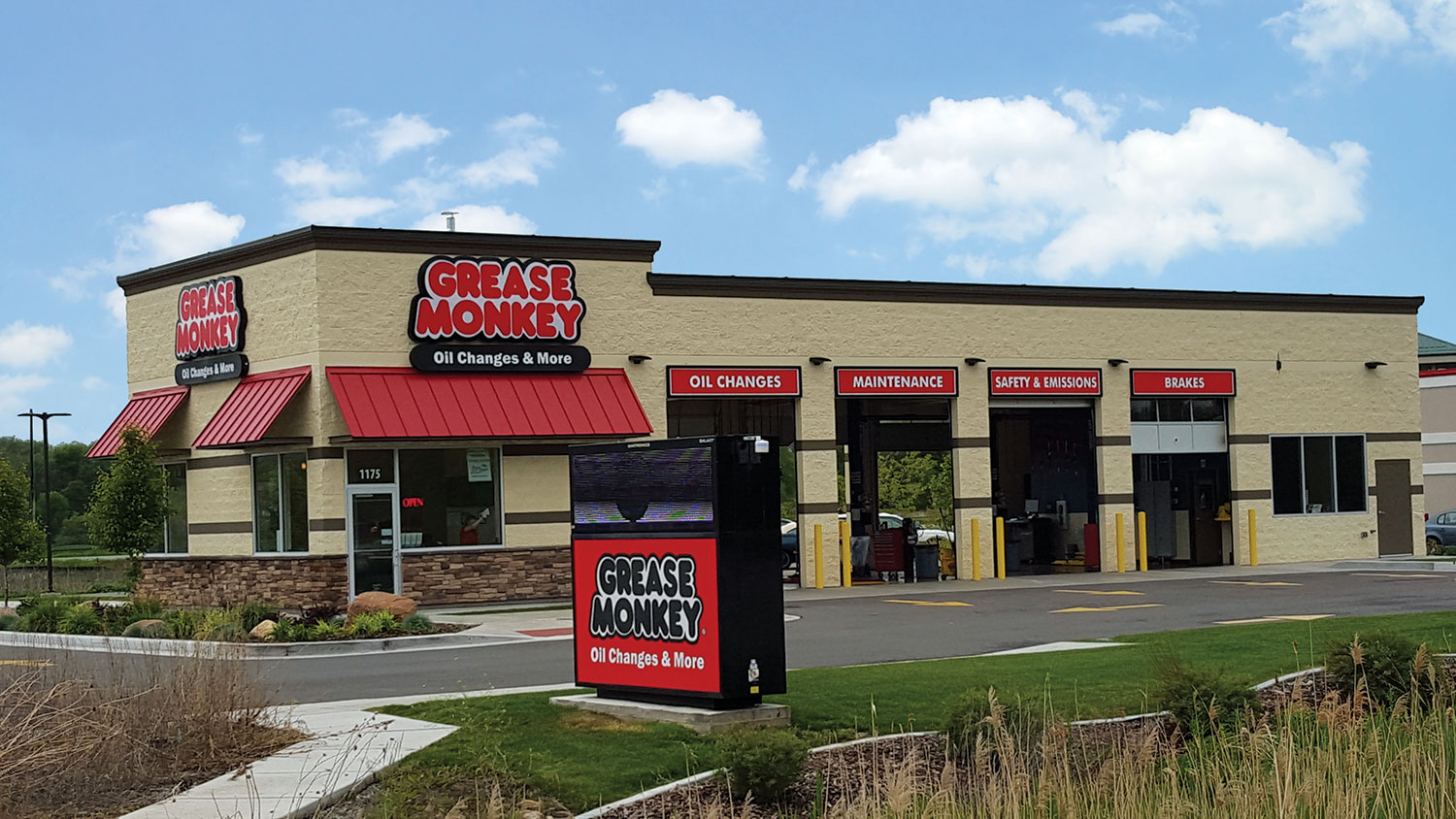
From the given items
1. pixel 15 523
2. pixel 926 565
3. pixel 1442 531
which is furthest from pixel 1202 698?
pixel 1442 531

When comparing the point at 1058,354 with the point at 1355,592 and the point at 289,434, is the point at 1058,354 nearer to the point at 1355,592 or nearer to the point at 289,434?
the point at 1355,592

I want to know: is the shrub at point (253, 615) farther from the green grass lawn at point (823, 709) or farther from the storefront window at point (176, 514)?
the green grass lawn at point (823, 709)

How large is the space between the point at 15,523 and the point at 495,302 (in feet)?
39.7

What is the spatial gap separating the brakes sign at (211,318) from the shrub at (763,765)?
21900 mm

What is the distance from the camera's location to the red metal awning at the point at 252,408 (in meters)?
26.9

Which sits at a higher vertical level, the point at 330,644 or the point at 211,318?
the point at 211,318

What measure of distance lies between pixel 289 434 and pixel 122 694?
1756 cm

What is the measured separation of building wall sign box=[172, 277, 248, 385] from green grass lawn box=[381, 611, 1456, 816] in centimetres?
1720

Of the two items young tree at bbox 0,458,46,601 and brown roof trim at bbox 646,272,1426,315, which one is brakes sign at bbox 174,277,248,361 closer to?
young tree at bbox 0,458,46,601

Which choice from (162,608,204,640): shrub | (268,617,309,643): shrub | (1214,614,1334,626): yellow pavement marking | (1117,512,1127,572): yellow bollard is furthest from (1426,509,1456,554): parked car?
(162,608,204,640): shrub

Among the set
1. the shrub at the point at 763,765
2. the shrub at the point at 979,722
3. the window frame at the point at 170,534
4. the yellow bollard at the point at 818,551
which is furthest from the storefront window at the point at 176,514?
the shrub at the point at 763,765

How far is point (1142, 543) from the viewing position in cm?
3431

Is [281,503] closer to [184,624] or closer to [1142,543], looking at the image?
[184,624]

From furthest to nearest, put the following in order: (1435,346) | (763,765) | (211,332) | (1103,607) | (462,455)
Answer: (1435,346) → (211,332) → (462,455) → (1103,607) → (763,765)
